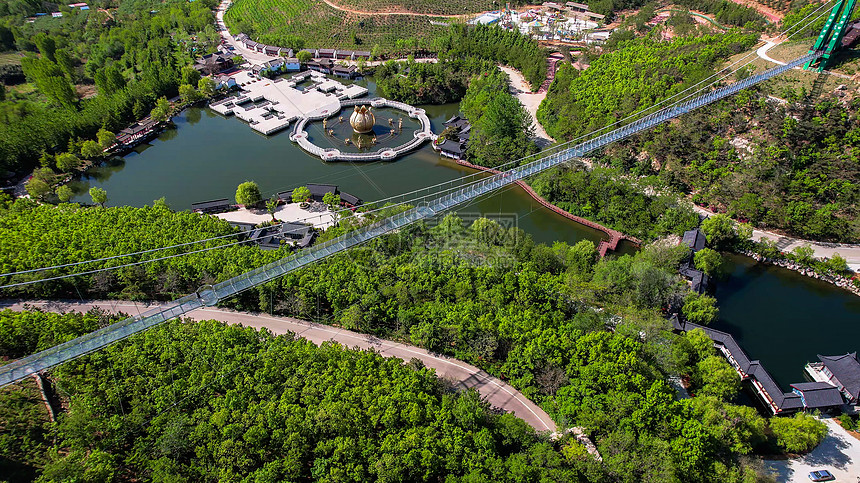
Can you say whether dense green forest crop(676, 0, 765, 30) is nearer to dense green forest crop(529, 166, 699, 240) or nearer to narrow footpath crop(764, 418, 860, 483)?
dense green forest crop(529, 166, 699, 240)

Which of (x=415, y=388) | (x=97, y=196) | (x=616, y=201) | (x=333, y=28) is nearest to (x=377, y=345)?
(x=415, y=388)

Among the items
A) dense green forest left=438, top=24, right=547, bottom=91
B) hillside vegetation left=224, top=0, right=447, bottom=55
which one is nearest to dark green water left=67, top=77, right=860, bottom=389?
dense green forest left=438, top=24, right=547, bottom=91

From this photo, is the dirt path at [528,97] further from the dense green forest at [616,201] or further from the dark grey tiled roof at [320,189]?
the dark grey tiled roof at [320,189]

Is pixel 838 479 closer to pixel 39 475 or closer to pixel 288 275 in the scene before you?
pixel 288 275

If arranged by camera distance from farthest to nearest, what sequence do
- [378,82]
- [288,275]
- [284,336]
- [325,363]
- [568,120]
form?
[378,82] < [568,120] < [288,275] < [284,336] < [325,363]

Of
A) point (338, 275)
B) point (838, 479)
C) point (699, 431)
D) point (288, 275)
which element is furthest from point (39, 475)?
point (838, 479)
